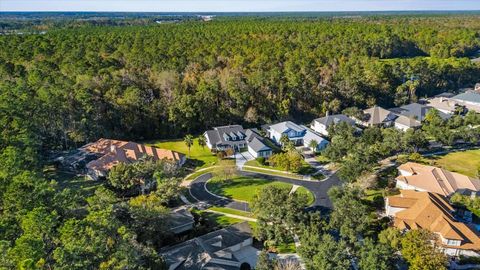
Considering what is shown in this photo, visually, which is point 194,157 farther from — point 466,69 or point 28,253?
point 466,69

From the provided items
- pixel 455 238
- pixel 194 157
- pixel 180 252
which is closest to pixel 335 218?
pixel 455 238

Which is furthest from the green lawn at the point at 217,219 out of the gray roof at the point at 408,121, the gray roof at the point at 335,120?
the gray roof at the point at 408,121

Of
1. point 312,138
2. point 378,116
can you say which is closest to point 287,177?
point 312,138

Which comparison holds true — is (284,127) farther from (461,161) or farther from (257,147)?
(461,161)

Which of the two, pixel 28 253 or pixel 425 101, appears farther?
pixel 425 101

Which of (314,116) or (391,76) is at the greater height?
(391,76)

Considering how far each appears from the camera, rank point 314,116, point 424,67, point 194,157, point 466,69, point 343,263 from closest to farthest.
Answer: point 343,263 → point 194,157 → point 314,116 → point 424,67 → point 466,69

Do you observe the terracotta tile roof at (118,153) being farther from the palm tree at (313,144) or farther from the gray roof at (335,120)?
the gray roof at (335,120)
